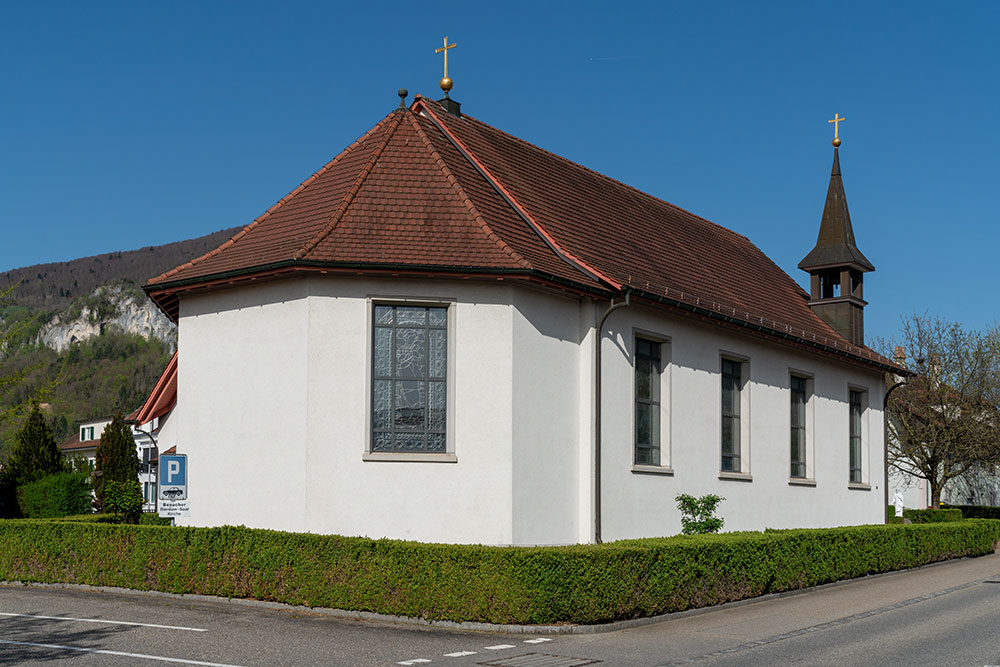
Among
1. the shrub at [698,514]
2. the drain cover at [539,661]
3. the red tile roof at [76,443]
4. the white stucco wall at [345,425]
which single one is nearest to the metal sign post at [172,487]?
the white stucco wall at [345,425]

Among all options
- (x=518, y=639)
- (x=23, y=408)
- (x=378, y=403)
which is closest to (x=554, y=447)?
(x=378, y=403)

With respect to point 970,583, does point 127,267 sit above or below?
above

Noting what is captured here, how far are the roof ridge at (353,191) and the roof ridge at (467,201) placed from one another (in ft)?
1.41

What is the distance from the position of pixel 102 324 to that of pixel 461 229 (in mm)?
145828

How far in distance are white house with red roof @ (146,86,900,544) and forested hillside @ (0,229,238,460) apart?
9072cm

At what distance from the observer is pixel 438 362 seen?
16.2 m

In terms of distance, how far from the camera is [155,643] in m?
11.4

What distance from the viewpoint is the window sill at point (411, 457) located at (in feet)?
51.2

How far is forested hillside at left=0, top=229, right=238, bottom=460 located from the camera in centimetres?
12600

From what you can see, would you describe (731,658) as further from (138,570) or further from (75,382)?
(75,382)

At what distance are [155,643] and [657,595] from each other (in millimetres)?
6615

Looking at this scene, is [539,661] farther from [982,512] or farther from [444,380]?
[982,512]

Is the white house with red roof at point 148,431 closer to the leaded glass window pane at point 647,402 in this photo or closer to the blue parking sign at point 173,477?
the blue parking sign at point 173,477

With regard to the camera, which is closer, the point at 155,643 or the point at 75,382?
the point at 155,643
